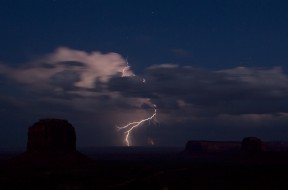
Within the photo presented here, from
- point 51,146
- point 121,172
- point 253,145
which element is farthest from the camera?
point 253,145

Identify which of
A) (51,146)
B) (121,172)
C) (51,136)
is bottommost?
(121,172)

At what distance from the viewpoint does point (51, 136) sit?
419 ft

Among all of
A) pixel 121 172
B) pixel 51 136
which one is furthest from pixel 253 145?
pixel 121 172

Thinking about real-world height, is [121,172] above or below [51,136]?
below

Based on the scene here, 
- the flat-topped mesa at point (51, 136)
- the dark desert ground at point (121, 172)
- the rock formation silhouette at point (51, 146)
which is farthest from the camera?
the flat-topped mesa at point (51, 136)

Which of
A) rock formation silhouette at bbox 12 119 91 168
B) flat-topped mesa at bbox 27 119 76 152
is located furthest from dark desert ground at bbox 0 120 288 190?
flat-topped mesa at bbox 27 119 76 152

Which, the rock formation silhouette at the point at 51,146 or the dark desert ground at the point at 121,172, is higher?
the rock formation silhouette at the point at 51,146

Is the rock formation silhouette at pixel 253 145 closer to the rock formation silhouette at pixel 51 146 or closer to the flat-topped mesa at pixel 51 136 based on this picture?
the rock formation silhouette at pixel 51 146

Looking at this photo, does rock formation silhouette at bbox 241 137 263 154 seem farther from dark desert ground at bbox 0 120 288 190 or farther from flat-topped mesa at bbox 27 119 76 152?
flat-topped mesa at bbox 27 119 76 152

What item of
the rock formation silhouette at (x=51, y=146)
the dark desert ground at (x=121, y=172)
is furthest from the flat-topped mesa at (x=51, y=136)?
the dark desert ground at (x=121, y=172)

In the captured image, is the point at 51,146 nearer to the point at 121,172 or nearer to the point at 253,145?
the point at 121,172

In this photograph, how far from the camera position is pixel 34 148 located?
127562 millimetres

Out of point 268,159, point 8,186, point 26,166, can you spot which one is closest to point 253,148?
point 268,159

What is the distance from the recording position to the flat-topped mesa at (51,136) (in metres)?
127
